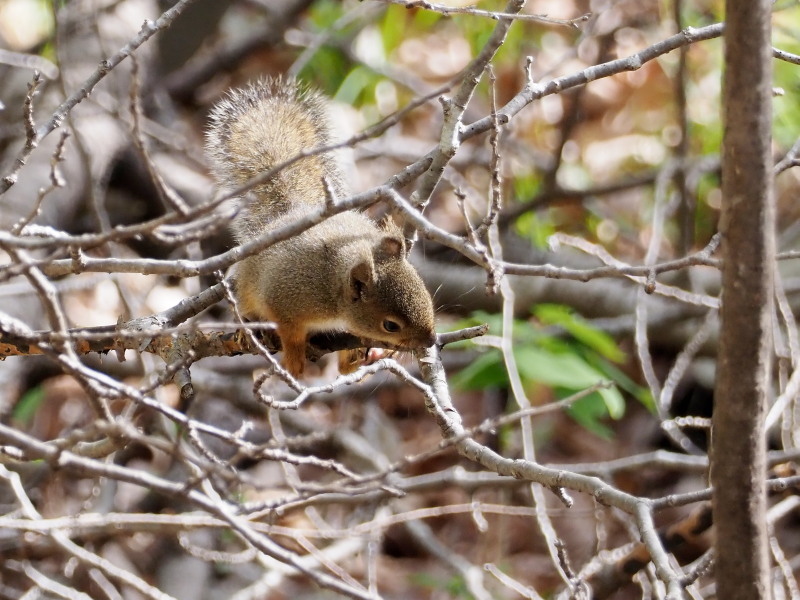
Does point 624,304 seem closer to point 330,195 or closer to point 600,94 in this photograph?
point 600,94

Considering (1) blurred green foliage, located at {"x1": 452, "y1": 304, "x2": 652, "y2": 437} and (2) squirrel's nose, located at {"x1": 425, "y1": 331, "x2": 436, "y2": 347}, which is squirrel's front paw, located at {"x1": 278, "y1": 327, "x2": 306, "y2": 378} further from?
(1) blurred green foliage, located at {"x1": 452, "y1": 304, "x2": 652, "y2": 437}

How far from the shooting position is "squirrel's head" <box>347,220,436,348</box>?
2617 mm

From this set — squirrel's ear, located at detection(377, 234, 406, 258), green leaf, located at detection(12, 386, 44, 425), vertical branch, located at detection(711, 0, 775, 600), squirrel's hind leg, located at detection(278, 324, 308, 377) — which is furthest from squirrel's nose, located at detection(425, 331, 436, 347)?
green leaf, located at detection(12, 386, 44, 425)

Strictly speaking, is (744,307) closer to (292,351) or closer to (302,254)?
(292,351)

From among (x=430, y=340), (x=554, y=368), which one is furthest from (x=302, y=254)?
(x=554, y=368)

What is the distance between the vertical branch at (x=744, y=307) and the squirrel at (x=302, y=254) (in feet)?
4.26

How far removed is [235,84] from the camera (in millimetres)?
5605

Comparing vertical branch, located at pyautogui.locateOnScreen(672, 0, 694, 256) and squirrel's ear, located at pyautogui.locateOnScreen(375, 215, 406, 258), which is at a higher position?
vertical branch, located at pyautogui.locateOnScreen(672, 0, 694, 256)

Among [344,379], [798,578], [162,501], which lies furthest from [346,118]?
[344,379]

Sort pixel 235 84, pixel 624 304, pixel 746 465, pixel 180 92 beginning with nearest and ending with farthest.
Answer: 1. pixel 746 465
2. pixel 624 304
3. pixel 180 92
4. pixel 235 84

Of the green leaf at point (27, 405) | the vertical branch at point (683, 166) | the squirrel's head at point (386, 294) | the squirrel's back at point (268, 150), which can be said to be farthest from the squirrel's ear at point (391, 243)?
the vertical branch at point (683, 166)

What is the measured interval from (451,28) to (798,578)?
3785 millimetres

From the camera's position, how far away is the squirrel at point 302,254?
2.65 metres

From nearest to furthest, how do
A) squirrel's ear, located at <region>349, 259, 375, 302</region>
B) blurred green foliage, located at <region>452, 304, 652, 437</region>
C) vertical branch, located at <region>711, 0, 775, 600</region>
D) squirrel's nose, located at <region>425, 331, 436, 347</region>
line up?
vertical branch, located at <region>711, 0, 775, 600</region> → squirrel's nose, located at <region>425, 331, 436, 347</region> → squirrel's ear, located at <region>349, 259, 375, 302</region> → blurred green foliage, located at <region>452, 304, 652, 437</region>
